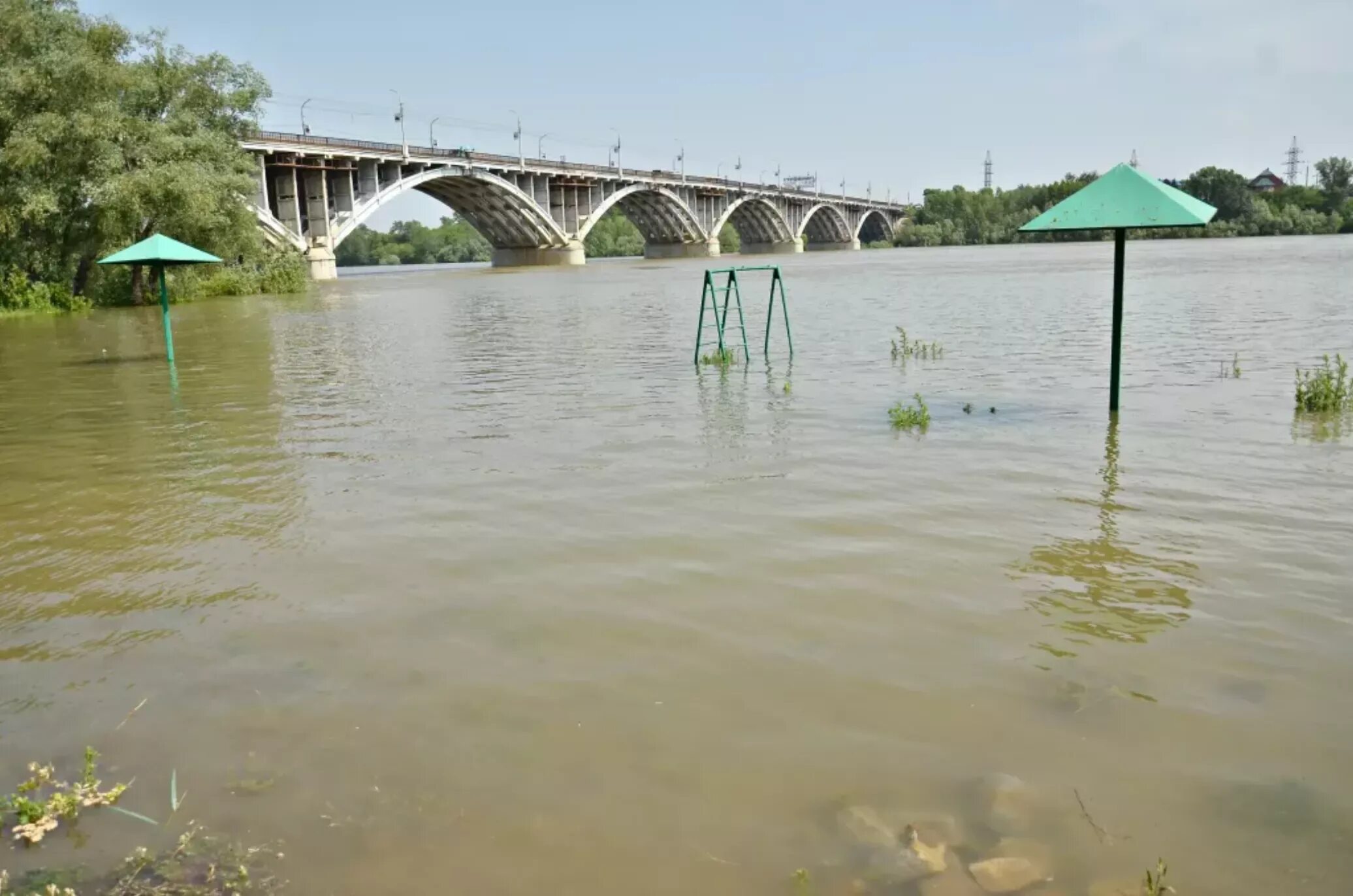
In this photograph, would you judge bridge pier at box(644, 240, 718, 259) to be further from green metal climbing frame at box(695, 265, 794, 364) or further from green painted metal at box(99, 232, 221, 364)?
green painted metal at box(99, 232, 221, 364)

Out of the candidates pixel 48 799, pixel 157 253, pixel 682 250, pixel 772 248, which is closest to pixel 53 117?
pixel 157 253

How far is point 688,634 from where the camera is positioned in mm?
4473

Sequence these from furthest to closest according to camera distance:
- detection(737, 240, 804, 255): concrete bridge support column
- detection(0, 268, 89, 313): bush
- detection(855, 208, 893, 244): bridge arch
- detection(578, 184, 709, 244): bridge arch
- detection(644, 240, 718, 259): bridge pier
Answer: detection(855, 208, 893, 244): bridge arch
detection(737, 240, 804, 255): concrete bridge support column
detection(644, 240, 718, 259): bridge pier
detection(578, 184, 709, 244): bridge arch
detection(0, 268, 89, 313): bush

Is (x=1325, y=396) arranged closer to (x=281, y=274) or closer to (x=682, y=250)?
(x=281, y=274)

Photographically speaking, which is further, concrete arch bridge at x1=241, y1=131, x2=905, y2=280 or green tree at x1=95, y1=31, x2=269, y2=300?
concrete arch bridge at x1=241, y1=131, x2=905, y2=280

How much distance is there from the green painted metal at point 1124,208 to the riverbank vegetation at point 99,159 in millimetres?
31200

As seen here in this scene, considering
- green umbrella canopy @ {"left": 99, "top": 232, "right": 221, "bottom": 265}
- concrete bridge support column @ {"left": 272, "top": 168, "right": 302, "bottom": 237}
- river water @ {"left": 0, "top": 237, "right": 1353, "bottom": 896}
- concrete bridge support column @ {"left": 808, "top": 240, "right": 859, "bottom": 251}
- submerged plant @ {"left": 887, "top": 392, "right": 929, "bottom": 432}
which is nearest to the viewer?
river water @ {"left": 0, "top": 237, "right": 1353, "bottom": 896}

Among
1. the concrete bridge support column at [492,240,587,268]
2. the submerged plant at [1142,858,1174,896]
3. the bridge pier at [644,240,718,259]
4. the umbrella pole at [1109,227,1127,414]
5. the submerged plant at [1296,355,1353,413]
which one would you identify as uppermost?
the bridge pier at [644,240,718,259]

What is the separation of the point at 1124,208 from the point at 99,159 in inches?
1342

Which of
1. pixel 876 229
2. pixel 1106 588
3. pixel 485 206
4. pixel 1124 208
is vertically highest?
pixel 876 229

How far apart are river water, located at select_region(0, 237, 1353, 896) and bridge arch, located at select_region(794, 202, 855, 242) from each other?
12675 centimetres

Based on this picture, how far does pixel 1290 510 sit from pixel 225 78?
137 ft

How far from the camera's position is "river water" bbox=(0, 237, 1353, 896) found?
3080mm

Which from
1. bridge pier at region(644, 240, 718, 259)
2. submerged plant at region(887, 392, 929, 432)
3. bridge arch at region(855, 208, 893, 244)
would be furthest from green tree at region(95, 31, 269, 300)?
bridge arch at region(855, 208, 893, 244)
